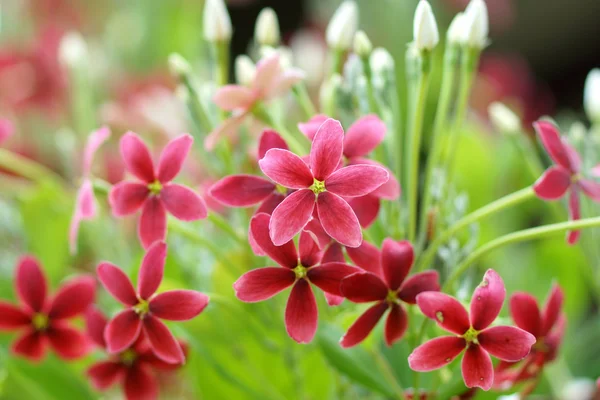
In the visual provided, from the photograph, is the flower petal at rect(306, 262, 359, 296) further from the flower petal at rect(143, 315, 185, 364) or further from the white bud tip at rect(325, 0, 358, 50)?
the white bud tip at rect(325, 0, 358, 50)

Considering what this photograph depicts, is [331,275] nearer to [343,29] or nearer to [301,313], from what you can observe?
[301,313]

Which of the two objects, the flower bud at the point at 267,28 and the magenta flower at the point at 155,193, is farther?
the flower bud at the point at 267,28

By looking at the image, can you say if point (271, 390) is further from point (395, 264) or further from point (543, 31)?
point (543, 31)

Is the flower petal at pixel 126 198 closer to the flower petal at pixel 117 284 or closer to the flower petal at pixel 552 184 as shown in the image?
the flower petal at pixel 117 284

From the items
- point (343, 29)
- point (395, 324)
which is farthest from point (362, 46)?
point (395, 324)

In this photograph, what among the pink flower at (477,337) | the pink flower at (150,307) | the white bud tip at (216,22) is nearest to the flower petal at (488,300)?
the pink flower at (477,337)

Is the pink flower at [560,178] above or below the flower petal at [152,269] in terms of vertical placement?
above

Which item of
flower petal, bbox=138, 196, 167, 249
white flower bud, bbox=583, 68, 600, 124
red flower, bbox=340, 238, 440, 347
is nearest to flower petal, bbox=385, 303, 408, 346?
red flower, bbox=340, 238, 440, 347

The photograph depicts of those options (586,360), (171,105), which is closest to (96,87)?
(171,105)
